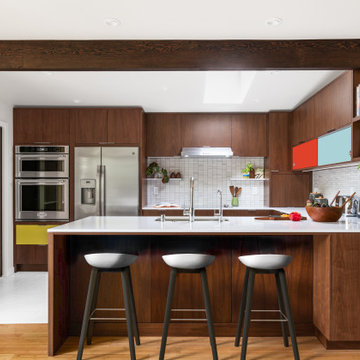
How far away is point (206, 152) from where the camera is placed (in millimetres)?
5219

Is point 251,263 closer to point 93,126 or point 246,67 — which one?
point 246,67

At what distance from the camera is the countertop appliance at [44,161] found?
4980mm

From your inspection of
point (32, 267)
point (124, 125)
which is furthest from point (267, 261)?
point (32, 267)

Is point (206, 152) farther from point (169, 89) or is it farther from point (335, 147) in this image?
point (335, 147)

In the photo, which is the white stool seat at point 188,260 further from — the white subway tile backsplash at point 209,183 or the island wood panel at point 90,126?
the white subway tile backsplash at point 209,183

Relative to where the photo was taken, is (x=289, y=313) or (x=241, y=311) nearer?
(x=289, y=313)

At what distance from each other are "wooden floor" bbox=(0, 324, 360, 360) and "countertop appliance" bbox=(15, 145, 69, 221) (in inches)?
96.0

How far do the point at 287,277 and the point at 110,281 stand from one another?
142 cm

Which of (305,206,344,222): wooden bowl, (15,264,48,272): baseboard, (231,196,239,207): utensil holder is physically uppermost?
(305,206,344,222): wooden bowl

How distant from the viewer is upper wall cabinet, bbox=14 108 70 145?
16.4 ft

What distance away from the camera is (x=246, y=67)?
111 inches

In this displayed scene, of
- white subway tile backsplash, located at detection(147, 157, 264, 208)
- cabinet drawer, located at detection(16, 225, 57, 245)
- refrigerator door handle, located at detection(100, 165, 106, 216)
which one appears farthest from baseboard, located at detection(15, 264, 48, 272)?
white subway tile backsplash, located at detection(147, 157, 264, 208)

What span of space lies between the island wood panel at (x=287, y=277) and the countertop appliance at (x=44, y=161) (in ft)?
10.7

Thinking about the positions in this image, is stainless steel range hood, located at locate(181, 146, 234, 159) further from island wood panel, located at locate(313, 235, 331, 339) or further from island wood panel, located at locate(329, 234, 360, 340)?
island wood panel, located at locate(329, 234, 360, 340)
